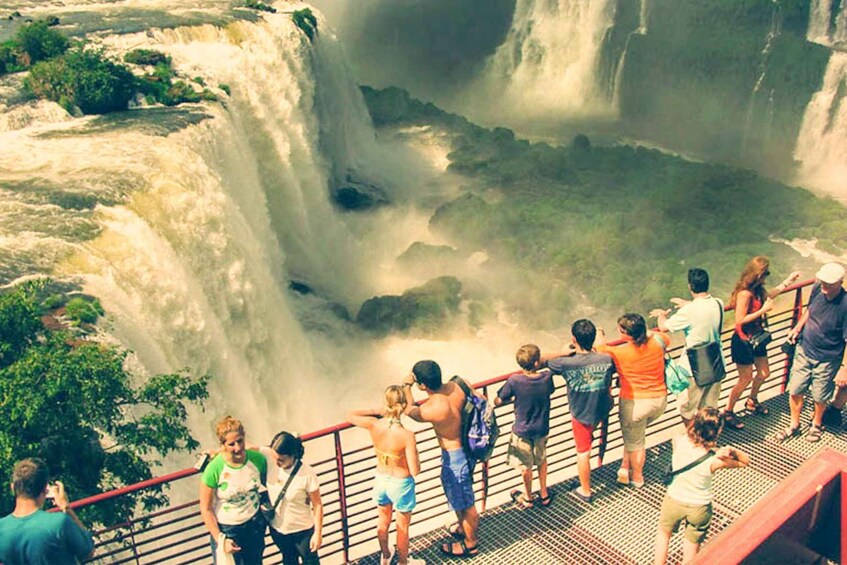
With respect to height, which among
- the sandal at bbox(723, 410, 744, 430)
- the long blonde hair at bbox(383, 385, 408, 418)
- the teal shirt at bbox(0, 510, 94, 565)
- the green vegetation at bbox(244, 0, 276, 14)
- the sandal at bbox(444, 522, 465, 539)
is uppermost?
the green vegetation at bbox(244, 0, 276, 14)

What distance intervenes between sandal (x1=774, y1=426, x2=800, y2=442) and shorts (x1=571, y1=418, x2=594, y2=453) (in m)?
2.31

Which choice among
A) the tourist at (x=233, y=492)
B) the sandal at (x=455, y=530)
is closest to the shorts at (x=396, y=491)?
the sandal at (x=455, y=530)

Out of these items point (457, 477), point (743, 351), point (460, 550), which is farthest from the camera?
point (743, 351)

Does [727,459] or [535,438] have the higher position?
[727,459]

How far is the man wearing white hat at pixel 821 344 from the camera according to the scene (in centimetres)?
742

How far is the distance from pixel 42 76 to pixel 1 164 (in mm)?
3677

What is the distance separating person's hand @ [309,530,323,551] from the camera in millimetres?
5945

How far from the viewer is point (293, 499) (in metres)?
5.91

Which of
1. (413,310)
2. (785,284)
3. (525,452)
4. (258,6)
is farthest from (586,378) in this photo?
(258,6)

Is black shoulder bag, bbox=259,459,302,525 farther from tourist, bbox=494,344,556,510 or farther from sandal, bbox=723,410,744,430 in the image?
sandal, bbox=723,410,744,430

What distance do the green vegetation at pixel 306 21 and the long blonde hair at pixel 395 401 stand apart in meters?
20.5

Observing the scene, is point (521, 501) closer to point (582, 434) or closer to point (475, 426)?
point (582, 434)

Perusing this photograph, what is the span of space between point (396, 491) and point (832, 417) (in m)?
4.68

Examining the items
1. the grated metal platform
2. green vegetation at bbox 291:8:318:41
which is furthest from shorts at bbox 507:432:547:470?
green vegetation at bbox 291:8:318:41
